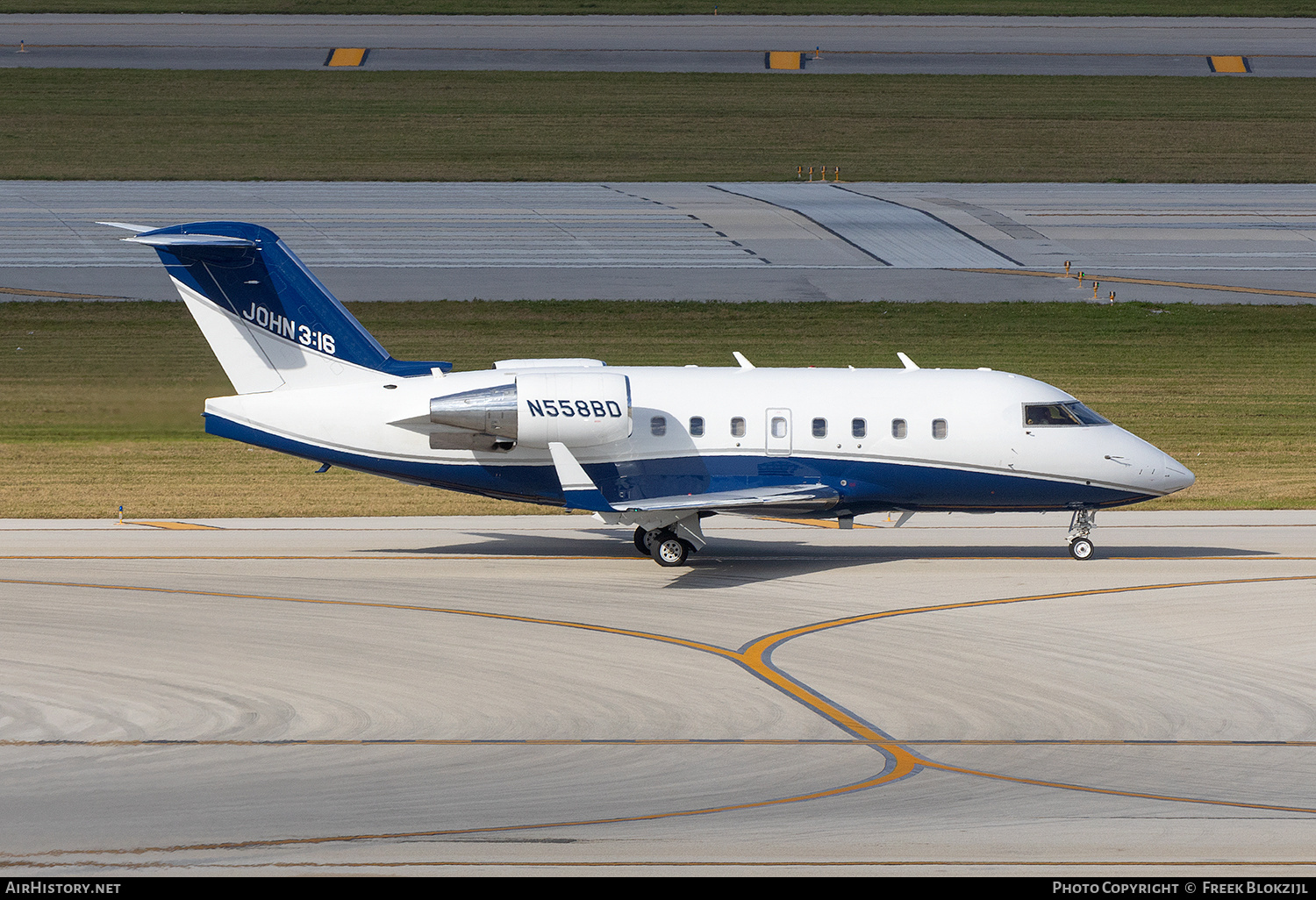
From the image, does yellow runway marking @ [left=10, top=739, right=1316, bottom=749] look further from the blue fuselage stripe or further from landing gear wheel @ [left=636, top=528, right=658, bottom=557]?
landing gear wheel @ [left=636, top=528, right=658, bottom=557]

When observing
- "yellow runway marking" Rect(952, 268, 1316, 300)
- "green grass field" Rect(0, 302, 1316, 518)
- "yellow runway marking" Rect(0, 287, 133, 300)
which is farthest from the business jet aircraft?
"yellow runway marking" Rect(952, 268, 1316, 300)

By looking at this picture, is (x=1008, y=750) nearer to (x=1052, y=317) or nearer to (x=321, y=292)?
(x=321, y=292)

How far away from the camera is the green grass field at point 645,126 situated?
70125mm

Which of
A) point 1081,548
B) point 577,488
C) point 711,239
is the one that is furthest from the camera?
point 711,239

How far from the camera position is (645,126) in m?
76.9

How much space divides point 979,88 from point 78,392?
57.9 metres

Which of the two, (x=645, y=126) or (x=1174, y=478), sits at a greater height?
(x=645, y=126)

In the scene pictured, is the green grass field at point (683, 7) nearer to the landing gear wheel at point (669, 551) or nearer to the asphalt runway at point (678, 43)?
the asphalt runway at point (678, 43)

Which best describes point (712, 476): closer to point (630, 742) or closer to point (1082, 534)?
point (1082, 534)

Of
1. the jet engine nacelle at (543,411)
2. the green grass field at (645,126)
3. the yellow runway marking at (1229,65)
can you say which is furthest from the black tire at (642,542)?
the yellow runway marking at (1229,65)

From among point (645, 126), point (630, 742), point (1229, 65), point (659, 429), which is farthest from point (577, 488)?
point (1229, 65)

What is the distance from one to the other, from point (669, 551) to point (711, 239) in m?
33.9

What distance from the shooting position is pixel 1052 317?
49781mm

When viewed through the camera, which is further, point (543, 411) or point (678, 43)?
point (678, 43)
